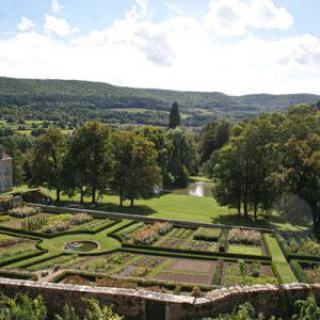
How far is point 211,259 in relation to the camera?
26578 millimetres

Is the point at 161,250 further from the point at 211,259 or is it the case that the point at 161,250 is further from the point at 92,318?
the point at 92,318

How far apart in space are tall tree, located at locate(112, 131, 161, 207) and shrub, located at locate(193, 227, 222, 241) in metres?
12.3

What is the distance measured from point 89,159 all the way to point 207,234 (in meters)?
17.1

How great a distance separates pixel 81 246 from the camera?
2916cm

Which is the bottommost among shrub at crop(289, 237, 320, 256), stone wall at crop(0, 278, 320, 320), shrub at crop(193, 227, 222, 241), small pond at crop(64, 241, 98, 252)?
small pond at crop(64, 241, 98, 252)

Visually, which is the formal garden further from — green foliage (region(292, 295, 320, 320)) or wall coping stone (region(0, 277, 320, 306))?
green foliage (region(292, 295, 320, 320))

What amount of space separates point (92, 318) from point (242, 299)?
15.3 feet

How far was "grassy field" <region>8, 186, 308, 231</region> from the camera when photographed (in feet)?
128

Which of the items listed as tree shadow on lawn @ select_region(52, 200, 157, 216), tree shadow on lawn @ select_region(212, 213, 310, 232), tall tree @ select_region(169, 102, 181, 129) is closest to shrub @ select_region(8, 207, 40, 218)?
tree shadow on lawn @ select_region(52, 200, 157, 216)

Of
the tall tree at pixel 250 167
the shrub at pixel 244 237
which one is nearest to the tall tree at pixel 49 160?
the tall tree at pixel 250 167

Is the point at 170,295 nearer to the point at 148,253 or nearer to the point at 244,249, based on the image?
the point at 148,253

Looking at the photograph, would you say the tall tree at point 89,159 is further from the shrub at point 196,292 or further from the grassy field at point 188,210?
the shrub at point 196,292

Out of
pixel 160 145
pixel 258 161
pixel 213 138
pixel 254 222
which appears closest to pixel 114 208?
pixel 254 222

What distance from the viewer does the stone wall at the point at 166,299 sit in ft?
40.4
